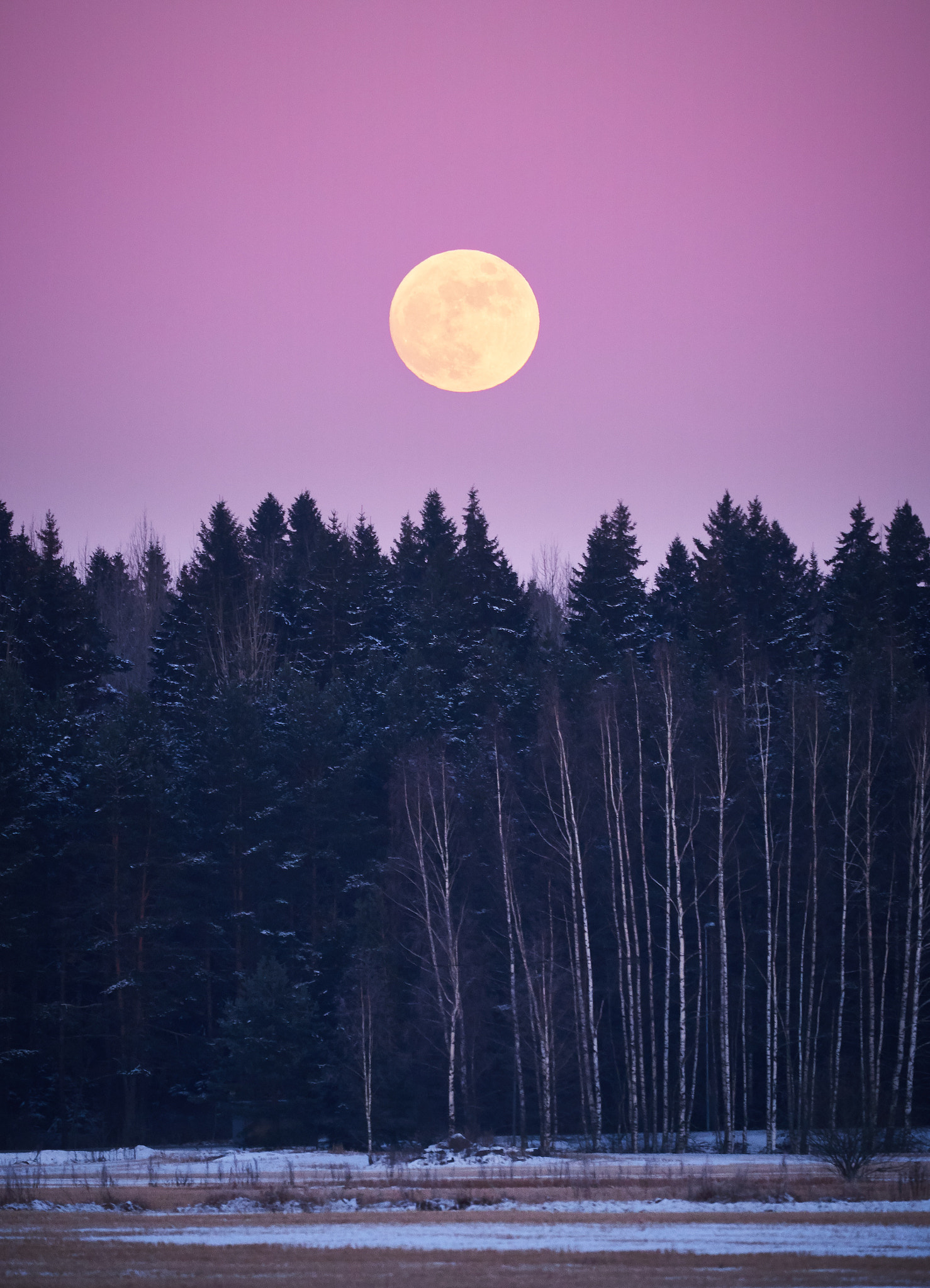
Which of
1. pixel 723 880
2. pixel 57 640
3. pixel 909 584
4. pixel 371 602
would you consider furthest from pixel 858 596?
pixel 57 640

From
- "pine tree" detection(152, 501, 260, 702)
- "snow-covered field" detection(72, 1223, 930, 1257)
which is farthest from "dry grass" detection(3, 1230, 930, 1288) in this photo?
"pine tree" detection(152, 501, 260, 702)

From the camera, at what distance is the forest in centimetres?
4116

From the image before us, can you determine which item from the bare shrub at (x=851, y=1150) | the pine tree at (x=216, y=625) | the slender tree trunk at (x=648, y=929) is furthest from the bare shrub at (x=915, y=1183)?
the pine tree at (x=216, y=625)

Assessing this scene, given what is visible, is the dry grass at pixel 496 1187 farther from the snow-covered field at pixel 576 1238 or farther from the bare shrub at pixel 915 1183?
the snow-covered field at pixel 576 1238

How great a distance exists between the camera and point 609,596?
58062 mm

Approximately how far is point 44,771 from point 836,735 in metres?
30.9

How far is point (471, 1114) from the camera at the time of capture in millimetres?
41156

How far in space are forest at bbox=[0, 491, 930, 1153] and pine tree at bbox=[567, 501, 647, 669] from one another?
0.49 meters

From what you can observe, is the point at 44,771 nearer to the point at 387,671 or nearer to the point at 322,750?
the point at 322,750

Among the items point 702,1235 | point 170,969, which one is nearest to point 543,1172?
point 702,1235

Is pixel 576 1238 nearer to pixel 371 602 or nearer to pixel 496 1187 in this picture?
pixel 496 1187

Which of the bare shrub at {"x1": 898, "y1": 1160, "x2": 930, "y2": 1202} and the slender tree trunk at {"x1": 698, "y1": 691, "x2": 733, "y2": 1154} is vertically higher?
the slender tree trunk at {"x1": 698, "y1": 691, "x2": 733, "y2": 1154}

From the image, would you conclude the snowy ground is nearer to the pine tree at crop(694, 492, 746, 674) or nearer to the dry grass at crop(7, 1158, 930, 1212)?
the dry grass at crop(7, 1158, 930, 1212)

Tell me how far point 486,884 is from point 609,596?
1689 centimetres
